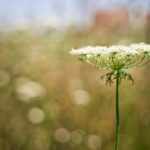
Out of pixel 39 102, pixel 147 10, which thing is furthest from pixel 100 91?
pixel 147 10

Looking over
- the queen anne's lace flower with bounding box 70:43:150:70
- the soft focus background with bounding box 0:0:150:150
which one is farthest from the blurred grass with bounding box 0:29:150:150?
the queen anne's lace flower with bounding box 70:43:150:70

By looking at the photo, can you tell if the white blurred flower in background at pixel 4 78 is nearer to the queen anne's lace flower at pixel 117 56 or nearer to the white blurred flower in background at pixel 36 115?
the white blurred flower in background at pixel 36 115

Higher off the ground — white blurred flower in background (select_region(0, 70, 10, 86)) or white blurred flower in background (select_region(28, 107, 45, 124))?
white blurred flower in background (select_region(0, 70, 10, 86))

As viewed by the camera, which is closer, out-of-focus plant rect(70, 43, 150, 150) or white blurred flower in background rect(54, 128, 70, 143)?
out-of-focus plant rect(70, 43, 150, 150)

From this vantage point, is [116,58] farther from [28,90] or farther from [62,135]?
[28,90]

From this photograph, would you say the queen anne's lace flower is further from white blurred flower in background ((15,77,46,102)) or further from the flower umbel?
white blurred flower in background ((15,77,46,102))

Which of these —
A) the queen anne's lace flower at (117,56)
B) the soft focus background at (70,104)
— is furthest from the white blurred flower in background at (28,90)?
the queen anne's lace flower at (117,56)

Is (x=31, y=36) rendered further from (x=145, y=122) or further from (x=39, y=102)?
(x=145, y=122)
